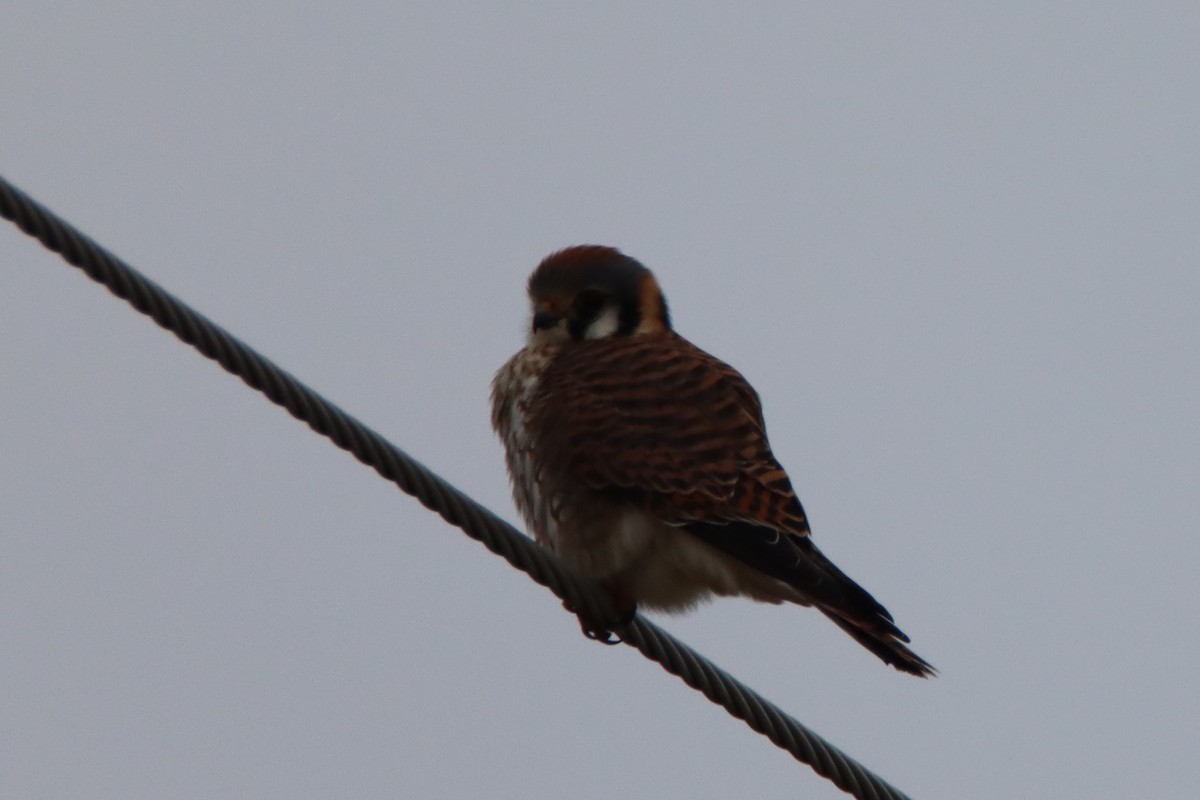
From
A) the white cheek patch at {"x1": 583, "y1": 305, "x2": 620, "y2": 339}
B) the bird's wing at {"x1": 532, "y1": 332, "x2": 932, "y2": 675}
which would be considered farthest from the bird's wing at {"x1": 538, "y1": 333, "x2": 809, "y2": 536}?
the white cheek patch at {"x1": 583, "y1": 305, "x2": 620, "y2": 339}

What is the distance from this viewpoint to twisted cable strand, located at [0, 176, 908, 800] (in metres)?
2.99

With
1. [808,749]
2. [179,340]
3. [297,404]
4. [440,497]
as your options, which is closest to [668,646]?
[808,749]

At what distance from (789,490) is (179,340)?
6.25 ft

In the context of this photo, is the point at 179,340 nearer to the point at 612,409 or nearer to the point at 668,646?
the point at 668,646

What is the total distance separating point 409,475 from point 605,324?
7.14 ft

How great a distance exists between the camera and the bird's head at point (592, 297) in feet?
17.8

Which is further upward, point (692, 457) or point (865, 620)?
point (692, 457)

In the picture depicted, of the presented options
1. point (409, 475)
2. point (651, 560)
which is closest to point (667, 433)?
point (651, 560)

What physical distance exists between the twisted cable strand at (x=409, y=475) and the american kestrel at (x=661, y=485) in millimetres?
353

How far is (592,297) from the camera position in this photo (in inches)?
219

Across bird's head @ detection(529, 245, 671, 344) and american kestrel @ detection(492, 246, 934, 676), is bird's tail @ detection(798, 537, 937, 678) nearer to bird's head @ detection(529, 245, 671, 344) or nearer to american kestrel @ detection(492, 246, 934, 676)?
american kestrel @ detection(492, 246, 934, 676)

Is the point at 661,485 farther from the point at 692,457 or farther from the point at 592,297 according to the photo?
the point at 592,297

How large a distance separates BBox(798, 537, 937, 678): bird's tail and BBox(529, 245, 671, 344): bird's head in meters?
1.37

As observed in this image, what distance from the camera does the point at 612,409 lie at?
476 cm
